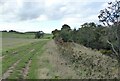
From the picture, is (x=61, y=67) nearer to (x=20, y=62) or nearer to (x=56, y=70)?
(x=56, y=70)

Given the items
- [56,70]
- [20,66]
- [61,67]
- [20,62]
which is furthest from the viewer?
[20,62]

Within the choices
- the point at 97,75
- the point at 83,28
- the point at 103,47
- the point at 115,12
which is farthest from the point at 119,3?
the point at 83,28

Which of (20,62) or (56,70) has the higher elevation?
(56,70)

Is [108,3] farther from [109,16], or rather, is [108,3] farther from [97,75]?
[97,75]

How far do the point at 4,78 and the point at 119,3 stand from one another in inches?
1140

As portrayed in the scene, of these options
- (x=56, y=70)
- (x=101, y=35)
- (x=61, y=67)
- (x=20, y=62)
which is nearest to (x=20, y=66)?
(x=61, y=67)

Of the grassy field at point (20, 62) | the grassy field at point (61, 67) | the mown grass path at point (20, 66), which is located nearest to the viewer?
the grassy field at point (61, 67)

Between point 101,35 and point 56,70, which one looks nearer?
point 56,70

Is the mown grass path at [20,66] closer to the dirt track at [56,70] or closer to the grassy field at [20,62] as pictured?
the grassy field at [20,62]

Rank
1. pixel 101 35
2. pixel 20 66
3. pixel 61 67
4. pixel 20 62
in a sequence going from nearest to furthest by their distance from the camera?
1. pixel 61 67
2. pixel 20 66
3. pixel 20 62
4. pixel 101 35

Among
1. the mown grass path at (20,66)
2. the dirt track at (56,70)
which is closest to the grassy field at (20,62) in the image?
the mown grass path at (20,66)

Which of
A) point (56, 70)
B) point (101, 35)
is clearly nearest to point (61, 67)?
point (56, 70)

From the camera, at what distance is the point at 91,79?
65.2ft

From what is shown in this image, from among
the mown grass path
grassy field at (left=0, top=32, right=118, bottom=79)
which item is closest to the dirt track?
grassy field at (left=0, top=32, right=118, bottom=79)
